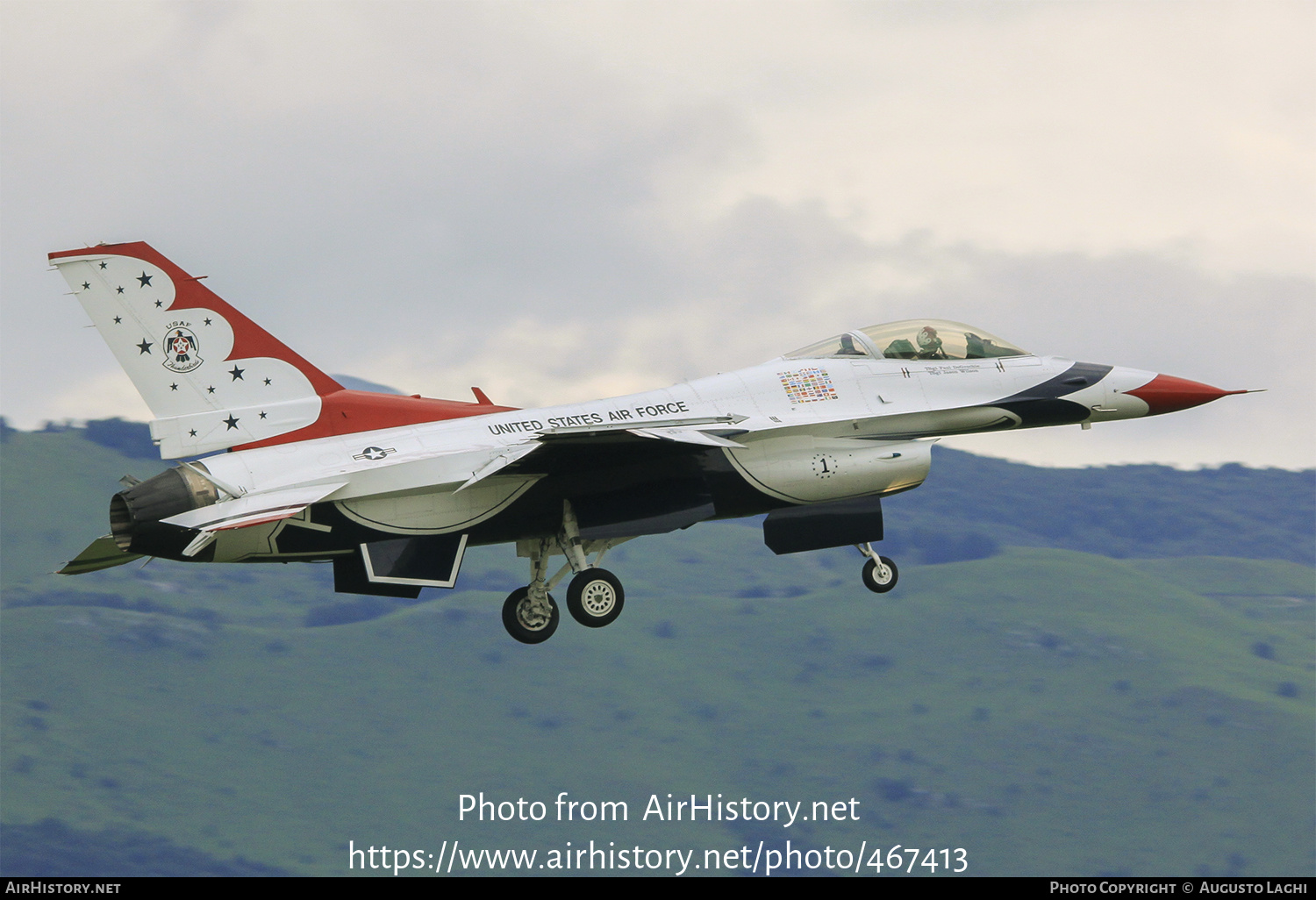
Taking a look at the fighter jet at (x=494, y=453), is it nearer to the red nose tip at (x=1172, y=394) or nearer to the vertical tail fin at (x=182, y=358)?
the vertical tail fin at (x=182, y=358)

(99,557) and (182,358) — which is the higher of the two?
(182,358)

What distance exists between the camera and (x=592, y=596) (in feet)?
61.9

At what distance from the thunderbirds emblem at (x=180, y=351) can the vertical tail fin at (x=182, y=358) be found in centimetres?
1

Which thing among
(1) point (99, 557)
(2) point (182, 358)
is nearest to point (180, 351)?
(2) point (182, 358)

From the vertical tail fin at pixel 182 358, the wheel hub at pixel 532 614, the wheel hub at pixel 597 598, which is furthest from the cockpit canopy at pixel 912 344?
the vertical tail fin at pixel 182 358

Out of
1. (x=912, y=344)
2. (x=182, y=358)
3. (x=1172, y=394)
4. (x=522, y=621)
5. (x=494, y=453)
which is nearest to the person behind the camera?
(x=494, y=453)

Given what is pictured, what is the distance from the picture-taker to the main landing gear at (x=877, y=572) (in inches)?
787

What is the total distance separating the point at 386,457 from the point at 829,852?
172 meters

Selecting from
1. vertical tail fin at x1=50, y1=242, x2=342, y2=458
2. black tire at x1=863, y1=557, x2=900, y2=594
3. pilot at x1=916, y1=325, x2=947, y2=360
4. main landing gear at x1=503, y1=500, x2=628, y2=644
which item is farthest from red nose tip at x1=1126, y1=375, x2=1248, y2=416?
vertical tail fin at x1=50, y1=242, x2=342, y2=458

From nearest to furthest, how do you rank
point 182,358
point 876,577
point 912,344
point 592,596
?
point 182,358 → point 592,596 → point 876,577 → point 912,344

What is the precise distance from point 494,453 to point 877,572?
579cm

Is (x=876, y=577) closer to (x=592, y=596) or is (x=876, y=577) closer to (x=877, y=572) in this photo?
(x=877, y=572)

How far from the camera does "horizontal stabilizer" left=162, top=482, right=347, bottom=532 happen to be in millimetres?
16562

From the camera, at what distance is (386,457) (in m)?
18.0
